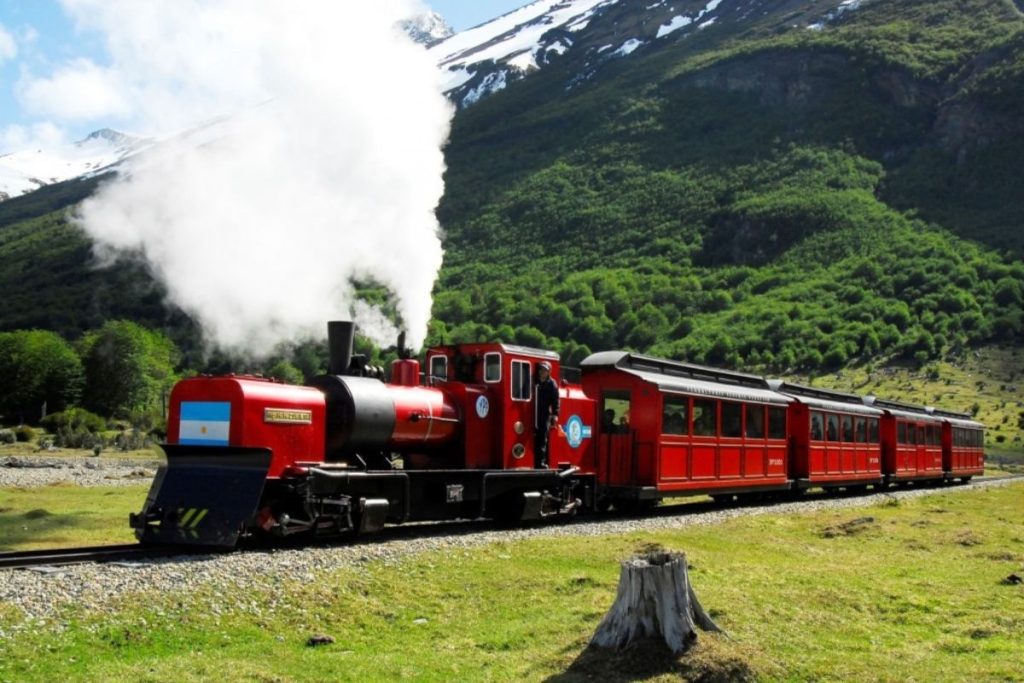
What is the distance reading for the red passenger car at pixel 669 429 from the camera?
24281mm

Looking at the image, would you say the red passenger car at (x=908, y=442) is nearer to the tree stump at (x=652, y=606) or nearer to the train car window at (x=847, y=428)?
the train car window at (x=847, y=428)

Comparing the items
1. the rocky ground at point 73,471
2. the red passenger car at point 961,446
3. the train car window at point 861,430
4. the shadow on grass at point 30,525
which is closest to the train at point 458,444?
the train car window at point 861,430

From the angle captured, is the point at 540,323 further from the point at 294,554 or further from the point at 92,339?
the point at 294,554

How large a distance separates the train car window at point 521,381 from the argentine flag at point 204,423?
678 centimetres

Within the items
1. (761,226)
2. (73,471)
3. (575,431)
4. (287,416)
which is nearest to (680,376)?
(575,431)

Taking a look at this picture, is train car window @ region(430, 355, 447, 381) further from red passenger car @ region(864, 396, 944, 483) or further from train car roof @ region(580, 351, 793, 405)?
red passenger car @ region(864, 396, 944, 483)

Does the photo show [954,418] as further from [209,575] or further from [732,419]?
[209,575]

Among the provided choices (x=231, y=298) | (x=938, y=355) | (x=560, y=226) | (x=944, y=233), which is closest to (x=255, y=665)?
(x=231, y=298)

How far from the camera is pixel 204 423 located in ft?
52.4

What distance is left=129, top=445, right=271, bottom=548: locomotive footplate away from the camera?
1482cm

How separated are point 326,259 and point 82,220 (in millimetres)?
19638

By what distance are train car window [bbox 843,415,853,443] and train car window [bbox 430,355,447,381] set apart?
19.0 metres

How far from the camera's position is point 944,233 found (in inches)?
5699

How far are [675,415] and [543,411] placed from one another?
495cm
